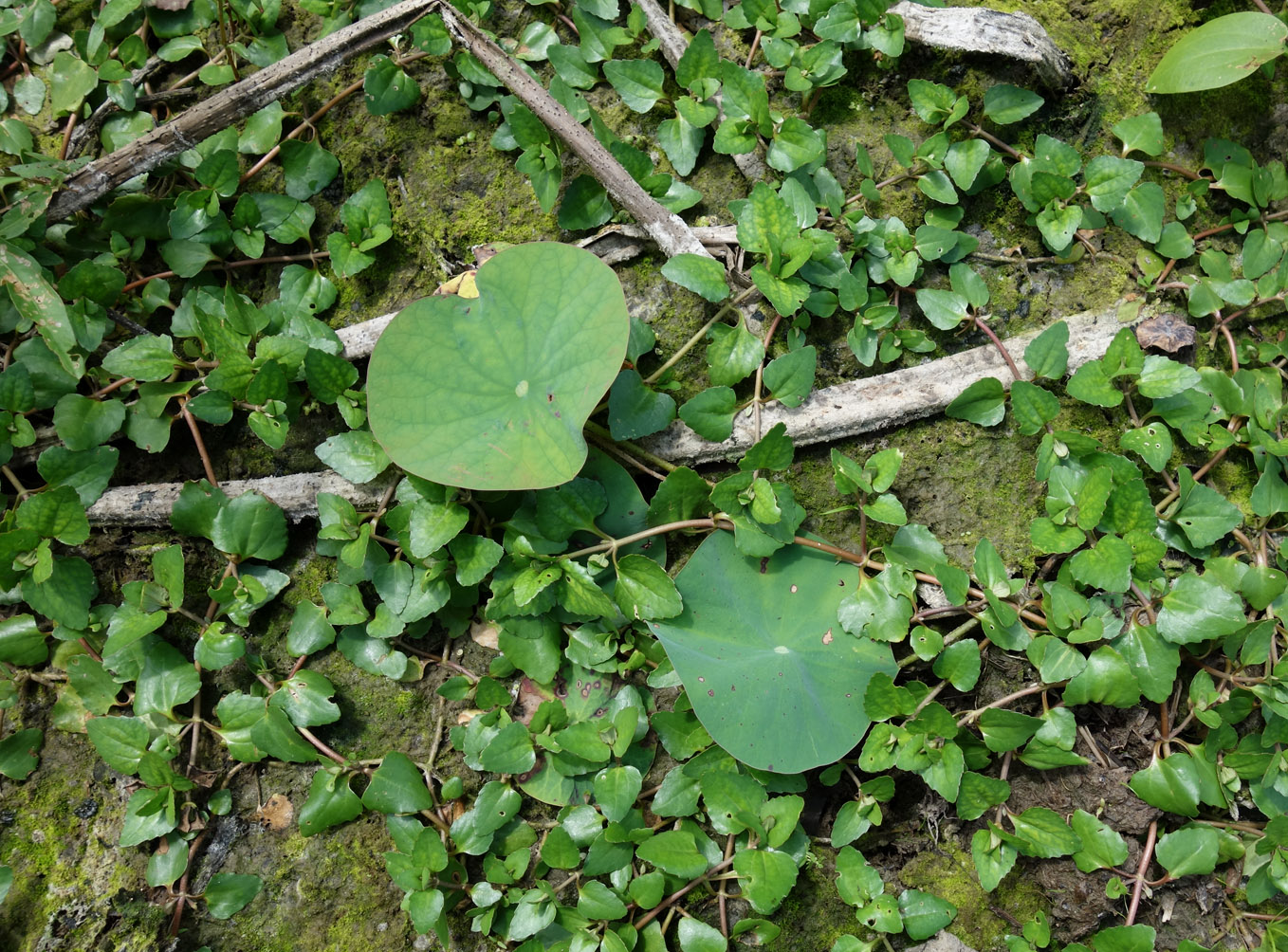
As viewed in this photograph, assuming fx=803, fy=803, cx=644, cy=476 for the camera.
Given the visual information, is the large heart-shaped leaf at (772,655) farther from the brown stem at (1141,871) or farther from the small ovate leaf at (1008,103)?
the small ovate leaf at (1008,103)

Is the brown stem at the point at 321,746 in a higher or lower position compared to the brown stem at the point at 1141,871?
higher

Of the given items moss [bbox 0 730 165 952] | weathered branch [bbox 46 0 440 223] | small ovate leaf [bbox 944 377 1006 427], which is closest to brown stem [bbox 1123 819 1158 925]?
small ovate leaf [bbox 944 377 1006 427]

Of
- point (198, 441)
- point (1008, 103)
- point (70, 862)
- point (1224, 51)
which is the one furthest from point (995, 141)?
point (70, 862)

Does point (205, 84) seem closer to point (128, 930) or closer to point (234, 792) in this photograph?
point (234, 792)

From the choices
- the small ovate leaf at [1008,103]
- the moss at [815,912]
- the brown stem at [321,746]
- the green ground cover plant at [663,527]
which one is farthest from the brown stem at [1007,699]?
the brown stem at [321,746]

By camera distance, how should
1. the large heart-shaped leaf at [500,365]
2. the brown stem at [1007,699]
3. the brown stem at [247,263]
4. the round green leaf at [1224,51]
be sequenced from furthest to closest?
the brown stem at [247,263] < the round green leaf at [1224,51] < the brown stem at [1007,699] < the large heart-shaped leaf at [500,365]

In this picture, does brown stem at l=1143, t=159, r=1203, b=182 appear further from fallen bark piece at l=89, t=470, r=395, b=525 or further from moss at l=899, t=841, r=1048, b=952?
fallen bark piece at l=89, t=470, r=395, b=525

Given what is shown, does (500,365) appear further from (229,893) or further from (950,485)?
(229,893)
